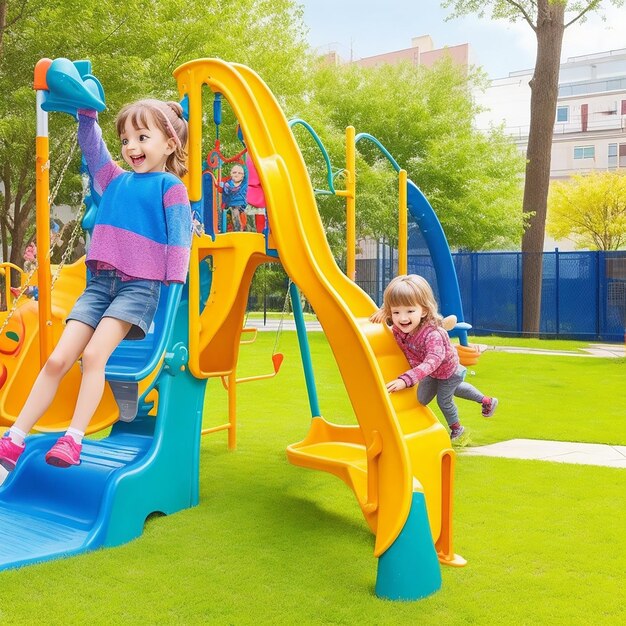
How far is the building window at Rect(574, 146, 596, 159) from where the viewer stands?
2141 inches

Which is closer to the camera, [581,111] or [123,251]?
[123,251]

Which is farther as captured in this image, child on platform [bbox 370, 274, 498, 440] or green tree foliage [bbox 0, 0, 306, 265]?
green tree foliage [bbox 0, 0, 306, 265]

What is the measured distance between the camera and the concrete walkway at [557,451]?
5.50 m

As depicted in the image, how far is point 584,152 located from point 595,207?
2057 cm

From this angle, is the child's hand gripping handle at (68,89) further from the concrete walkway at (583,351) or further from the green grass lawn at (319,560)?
the concrete walkway at (583,351)

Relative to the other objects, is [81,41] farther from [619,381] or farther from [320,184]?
[619,381]

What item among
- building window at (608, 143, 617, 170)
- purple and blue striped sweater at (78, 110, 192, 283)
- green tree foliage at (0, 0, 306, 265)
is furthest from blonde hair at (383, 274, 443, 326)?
building window at (608, 143, 617, 170)

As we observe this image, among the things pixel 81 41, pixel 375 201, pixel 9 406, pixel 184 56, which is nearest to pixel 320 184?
pixel 375 201

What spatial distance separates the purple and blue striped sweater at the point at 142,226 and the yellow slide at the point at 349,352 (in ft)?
1.46

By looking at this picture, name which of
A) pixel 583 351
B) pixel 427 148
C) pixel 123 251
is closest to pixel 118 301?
pixel 123 251

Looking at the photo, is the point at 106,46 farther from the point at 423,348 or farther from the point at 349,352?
the point at 349,352

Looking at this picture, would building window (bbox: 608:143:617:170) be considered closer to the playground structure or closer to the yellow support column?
the playground structure

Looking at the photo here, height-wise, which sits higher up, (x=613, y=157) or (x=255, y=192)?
(x=613, y=157)

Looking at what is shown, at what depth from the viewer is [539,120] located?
59.8 feet
